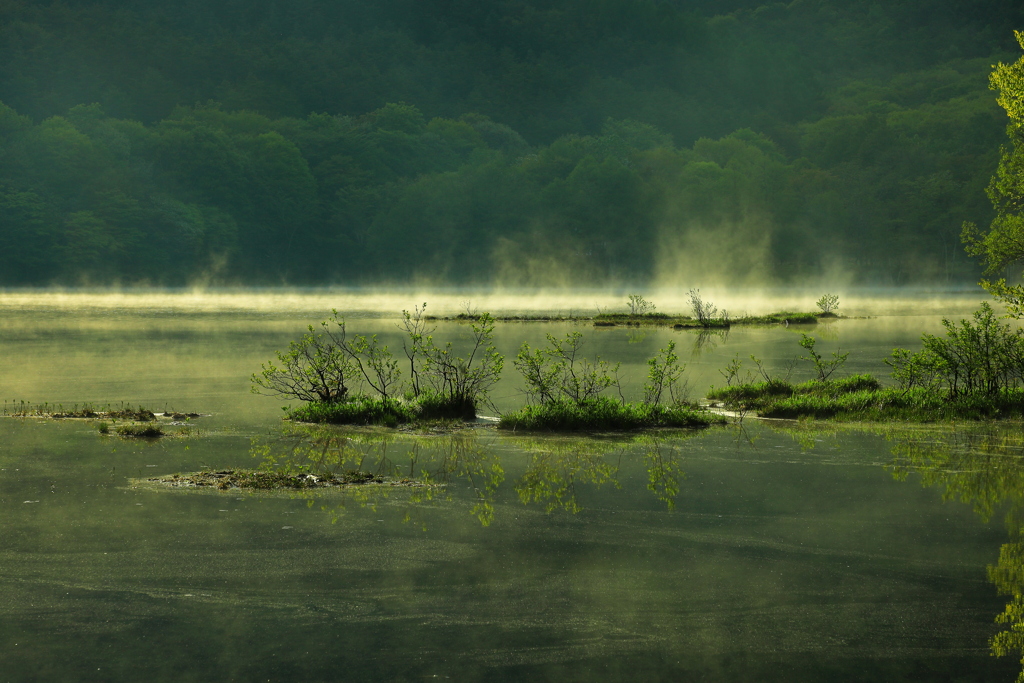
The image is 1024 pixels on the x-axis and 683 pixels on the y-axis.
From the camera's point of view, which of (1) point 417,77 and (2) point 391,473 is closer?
(2) point 391,473

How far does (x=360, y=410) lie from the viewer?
19.5 m

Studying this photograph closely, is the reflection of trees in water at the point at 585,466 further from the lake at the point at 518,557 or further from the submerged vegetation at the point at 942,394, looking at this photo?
the submerged vegetation at the point at 942,394

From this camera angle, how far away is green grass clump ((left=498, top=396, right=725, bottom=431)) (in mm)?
18719

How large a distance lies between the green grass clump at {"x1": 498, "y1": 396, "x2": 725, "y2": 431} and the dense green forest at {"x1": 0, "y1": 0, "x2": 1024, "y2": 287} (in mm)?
101180

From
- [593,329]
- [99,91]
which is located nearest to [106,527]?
[593,329]

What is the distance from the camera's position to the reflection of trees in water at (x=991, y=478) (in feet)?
29.8

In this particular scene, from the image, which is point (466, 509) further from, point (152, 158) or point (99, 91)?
point (99, 91)

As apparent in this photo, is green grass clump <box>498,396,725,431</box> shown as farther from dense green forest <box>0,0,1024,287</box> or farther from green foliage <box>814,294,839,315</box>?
dense green forest <box>0,0,1024,287</box>

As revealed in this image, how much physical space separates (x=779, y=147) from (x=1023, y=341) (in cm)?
15706

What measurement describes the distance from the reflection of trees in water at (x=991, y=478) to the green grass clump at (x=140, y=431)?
11.9 meters

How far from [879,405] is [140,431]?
14.0 meters

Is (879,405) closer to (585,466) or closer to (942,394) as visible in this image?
(942,394)

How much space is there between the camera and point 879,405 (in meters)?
20.6

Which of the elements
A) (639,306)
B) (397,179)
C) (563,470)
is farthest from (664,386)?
(397,179)
